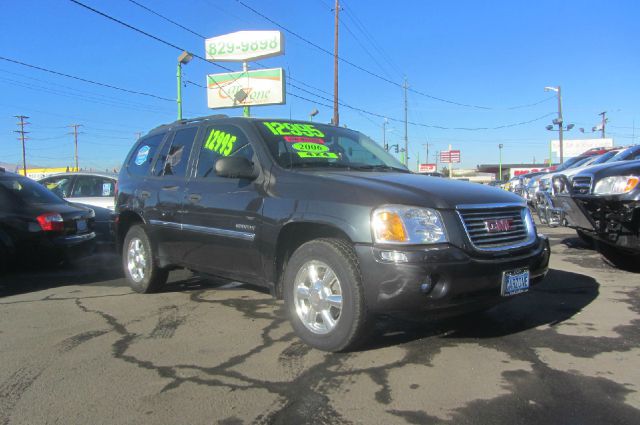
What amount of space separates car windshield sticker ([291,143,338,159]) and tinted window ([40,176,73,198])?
761 centimetres

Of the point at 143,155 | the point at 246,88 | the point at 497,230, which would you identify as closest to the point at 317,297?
the point at 497,230

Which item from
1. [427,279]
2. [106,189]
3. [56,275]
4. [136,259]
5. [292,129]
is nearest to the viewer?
[427,279]

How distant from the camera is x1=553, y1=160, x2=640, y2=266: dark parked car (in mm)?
5777

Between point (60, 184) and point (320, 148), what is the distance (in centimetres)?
793

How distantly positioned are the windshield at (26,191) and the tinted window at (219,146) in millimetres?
3619

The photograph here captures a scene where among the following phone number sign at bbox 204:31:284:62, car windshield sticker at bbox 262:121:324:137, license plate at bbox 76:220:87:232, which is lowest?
license plate at bbox 76:220:87:232

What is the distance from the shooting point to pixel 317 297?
4.00 metres

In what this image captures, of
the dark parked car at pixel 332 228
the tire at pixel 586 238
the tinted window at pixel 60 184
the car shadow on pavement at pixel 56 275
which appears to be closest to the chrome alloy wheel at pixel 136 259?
the dark parked car at pixel 332 228

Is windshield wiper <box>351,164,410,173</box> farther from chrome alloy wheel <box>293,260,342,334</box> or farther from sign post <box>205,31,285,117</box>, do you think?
sign post <box>205,31,285,117</box>

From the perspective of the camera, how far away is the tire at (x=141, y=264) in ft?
19.6

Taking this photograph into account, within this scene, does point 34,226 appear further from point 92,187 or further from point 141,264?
point 92,187

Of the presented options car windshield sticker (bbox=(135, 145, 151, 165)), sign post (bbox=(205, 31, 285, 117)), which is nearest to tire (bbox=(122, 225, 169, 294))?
car windshield sticker (bbox=(135, 145, 151, 165))

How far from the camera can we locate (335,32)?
30500mm

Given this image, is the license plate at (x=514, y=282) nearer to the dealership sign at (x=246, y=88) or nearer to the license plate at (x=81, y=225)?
the license plate at (x=81, y=225)
